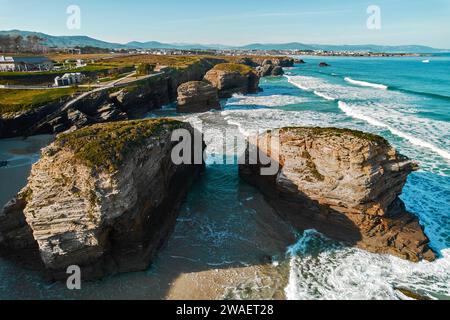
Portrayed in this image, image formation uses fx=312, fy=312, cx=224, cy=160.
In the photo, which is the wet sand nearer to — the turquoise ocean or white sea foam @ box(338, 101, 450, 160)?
the turquoise ocean

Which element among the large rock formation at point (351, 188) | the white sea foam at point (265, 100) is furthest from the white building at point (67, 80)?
the large rock formation at point (351, 188)

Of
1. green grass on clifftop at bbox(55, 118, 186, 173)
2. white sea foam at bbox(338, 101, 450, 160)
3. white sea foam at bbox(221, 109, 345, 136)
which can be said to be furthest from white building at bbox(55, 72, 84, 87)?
white sea foam at bbox(338, 101, 450, 160)

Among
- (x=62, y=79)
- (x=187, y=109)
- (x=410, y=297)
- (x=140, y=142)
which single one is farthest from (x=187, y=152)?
(x=62, y=79)

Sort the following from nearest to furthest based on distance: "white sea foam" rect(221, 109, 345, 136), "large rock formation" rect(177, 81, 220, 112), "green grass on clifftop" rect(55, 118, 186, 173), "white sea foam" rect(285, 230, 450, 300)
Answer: "green grass on clifftop" rect(55, 118, 186, 173) < "white sea foam" rect(285, 230, 450, 300) < "white sea foam" rect(221, 109, 345, 136) < "large rock formation" rect(177, 81, 220, 112)

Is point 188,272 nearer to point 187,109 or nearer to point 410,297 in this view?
point 410,297

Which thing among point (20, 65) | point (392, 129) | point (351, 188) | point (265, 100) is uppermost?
point (20, 65)

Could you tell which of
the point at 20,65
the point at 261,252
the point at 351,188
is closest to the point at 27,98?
the point at 20,65

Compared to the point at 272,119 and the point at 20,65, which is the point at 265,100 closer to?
the point at 272,119
